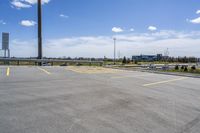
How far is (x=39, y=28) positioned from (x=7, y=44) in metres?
5.80

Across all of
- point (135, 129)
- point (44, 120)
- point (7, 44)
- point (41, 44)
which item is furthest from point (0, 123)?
point (7, 44)

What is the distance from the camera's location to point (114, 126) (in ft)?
15.0

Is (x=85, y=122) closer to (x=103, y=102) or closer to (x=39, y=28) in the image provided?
(x=103, y=102)

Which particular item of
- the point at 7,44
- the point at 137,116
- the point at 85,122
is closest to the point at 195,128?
the point at 137,116

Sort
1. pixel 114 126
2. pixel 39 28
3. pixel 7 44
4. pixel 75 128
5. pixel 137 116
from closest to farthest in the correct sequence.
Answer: pixel 75 128 < pixel 114 126 < pixel 137 116 < pixel 39 28 < pixel 7 44

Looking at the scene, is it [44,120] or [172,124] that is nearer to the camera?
[44,120]

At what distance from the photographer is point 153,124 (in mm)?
4879

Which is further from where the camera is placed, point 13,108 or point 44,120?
point 13,108

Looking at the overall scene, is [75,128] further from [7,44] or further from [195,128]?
[7,44]

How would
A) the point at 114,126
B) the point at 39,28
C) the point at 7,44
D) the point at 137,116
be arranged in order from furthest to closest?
the point at 7,44, the point at 39,28, the point at 137,116, the point at 114,126

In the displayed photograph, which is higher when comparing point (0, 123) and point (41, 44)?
point (41, 44)

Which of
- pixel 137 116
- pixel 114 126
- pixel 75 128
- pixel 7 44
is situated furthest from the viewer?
pixel 7 44

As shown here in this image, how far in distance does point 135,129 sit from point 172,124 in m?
1.05

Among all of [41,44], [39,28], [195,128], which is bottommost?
[195,128]
